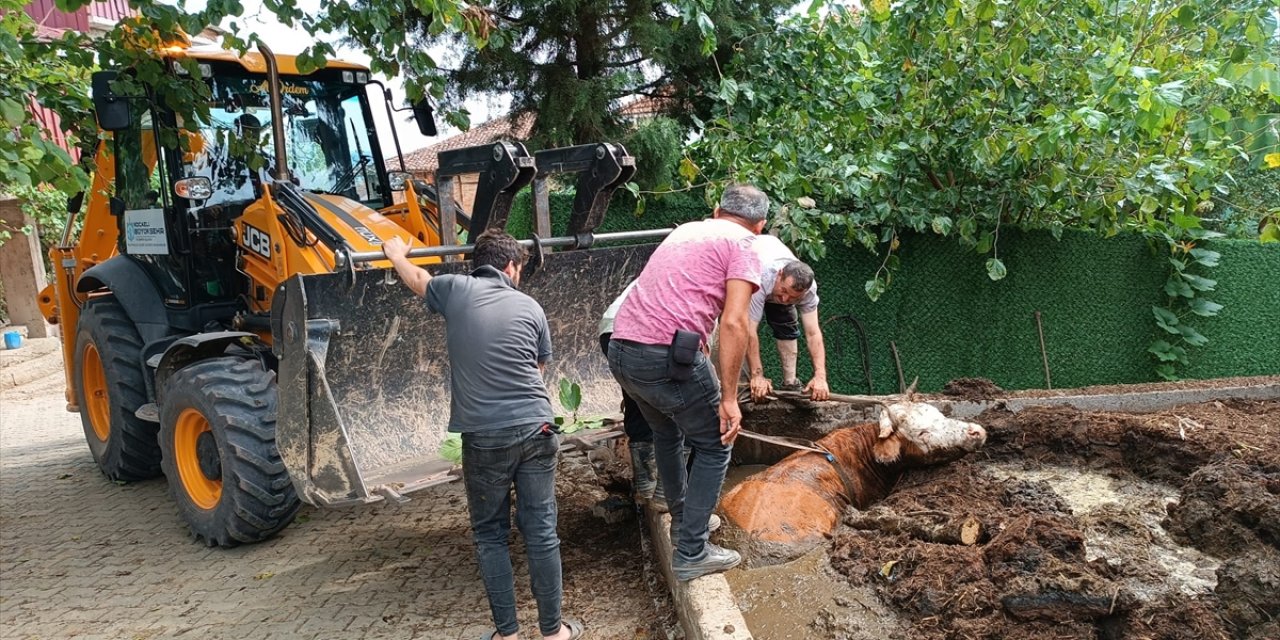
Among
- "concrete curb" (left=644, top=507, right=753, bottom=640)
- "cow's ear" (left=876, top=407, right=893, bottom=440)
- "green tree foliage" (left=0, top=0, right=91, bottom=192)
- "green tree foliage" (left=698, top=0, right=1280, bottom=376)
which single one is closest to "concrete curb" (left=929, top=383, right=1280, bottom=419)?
"green tree foliage" (left=698, top=0, right=1280, bottom=376)

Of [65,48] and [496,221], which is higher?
[65,48]

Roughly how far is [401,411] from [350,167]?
2.28m

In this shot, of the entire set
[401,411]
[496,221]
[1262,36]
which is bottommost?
[401,411]

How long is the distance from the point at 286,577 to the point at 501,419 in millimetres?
2143

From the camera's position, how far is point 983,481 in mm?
4695

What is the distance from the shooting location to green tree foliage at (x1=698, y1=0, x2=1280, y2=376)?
6.24m

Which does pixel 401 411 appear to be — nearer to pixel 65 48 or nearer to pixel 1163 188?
pixel 65 48

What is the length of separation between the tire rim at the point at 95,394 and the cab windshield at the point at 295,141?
2063 mm

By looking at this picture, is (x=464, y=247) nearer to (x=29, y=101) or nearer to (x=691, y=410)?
(x=691, y=410)

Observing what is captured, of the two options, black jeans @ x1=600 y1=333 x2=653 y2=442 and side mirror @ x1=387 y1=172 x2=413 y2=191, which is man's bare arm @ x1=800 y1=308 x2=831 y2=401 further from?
side mirror @ x1=387 y1=172 x2=413 y2=191

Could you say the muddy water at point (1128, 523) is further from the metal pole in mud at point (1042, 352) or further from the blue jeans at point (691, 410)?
the metal pole in mud at point (1042, 352)

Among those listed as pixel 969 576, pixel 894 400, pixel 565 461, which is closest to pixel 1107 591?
pixel 969 576

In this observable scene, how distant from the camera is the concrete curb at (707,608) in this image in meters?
3.18

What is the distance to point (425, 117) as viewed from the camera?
21.4ft
